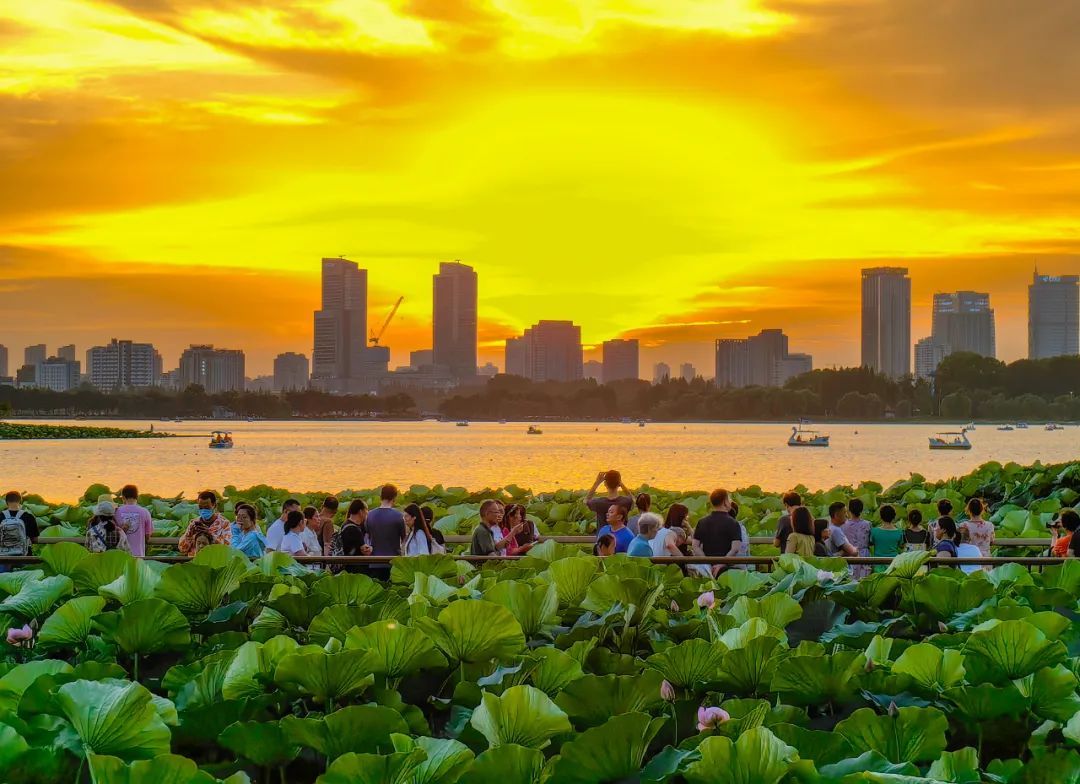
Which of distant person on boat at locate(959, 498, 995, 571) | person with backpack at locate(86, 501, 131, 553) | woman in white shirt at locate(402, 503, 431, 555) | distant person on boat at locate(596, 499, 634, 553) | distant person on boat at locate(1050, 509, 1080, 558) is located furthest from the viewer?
distant person on boat at locate(959, 498, 995, 571)

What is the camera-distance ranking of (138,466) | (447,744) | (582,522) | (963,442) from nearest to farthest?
(447,744) → (582,522) → (138,466) → (963,442)

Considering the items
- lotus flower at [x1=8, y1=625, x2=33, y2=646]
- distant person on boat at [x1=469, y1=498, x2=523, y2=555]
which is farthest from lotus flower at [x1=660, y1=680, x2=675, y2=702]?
distant person on boat at [x1=469, y1=498, x2=523, y2=555]

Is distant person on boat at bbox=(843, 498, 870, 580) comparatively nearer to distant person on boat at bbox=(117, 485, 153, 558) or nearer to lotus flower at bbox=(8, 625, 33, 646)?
distant person on boat at bbox=(117, 485, 153, 558)

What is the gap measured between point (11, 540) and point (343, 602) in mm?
8378

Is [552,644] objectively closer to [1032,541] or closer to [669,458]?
[1032,541]

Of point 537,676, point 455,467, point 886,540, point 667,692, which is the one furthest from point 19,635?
point 455,467

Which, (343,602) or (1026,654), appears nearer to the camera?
(1026,654)

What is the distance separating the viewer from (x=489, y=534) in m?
11.8

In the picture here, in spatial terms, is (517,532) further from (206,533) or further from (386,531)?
(206,533)

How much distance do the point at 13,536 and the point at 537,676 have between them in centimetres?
980

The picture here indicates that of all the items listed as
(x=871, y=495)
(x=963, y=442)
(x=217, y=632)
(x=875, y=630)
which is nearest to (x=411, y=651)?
(x=217, y=632)

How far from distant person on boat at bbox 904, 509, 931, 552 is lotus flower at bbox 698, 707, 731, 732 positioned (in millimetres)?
8873

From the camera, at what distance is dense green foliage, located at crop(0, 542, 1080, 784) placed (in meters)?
3.79

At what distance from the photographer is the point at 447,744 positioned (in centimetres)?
369
